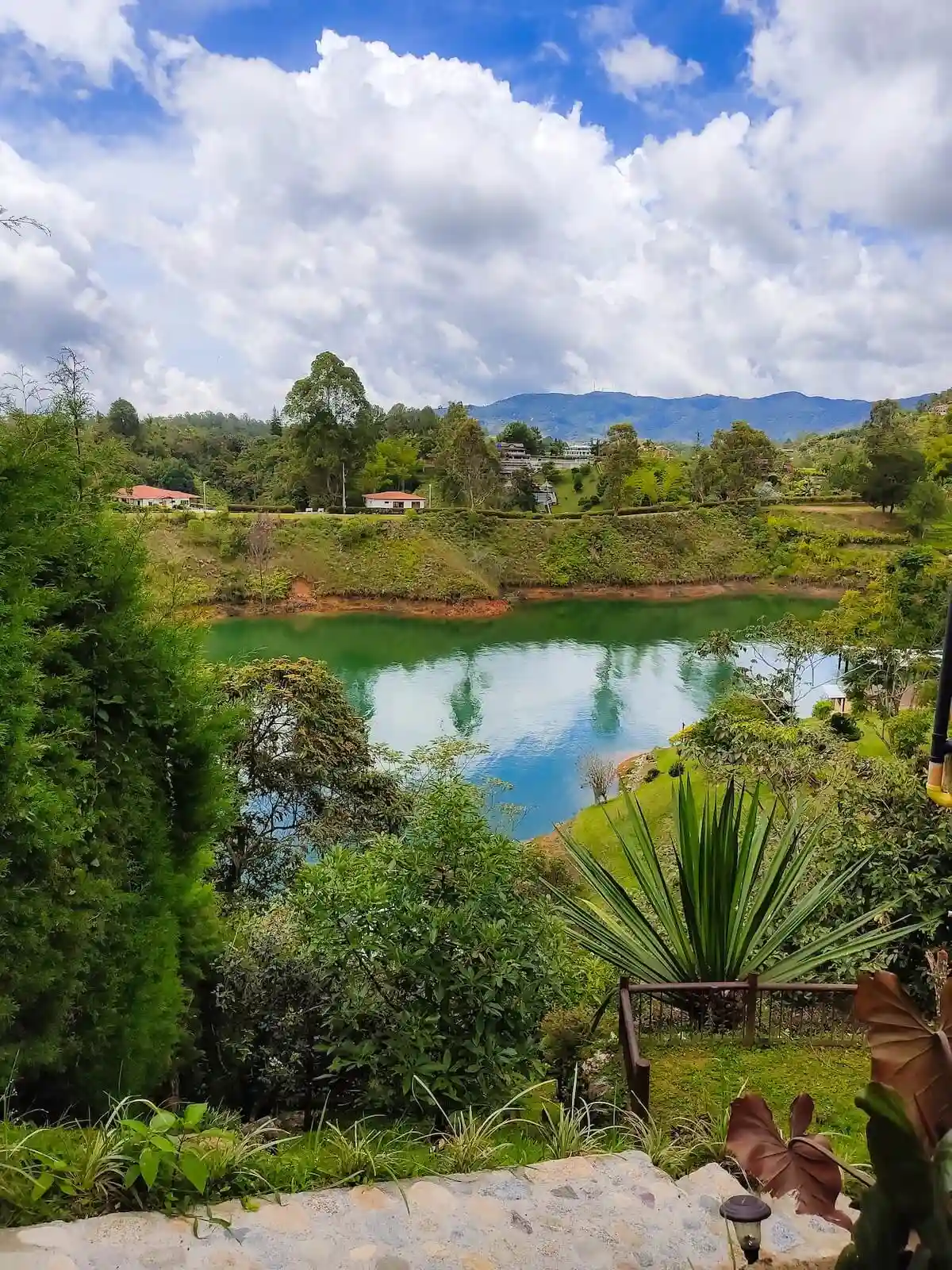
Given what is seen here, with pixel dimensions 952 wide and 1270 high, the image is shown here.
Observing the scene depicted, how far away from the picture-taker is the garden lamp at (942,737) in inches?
97.1

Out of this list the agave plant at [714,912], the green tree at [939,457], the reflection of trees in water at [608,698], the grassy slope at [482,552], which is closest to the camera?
the agave plant at [714,912]

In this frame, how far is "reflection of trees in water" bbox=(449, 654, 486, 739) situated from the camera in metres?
15.9

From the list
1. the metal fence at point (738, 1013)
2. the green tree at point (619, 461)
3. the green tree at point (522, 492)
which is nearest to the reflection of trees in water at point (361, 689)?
the metal fence at point (738, 1013)

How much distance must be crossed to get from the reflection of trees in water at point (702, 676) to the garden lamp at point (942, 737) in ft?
49.4

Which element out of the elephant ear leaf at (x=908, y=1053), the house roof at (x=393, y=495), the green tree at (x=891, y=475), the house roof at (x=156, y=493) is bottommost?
the elephant ear leaf at (x=908, y=1053)

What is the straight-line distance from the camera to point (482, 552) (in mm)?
32062

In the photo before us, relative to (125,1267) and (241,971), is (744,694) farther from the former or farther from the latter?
(125,1267)

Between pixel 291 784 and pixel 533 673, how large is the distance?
14.5 m

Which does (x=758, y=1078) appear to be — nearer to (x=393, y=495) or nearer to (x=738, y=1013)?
(x=738, y=1013)

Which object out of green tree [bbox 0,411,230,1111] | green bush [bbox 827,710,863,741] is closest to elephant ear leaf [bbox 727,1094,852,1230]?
green tree [bbox 0,411,230,1111]

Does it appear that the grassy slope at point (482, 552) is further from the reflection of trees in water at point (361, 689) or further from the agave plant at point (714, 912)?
the agave plant at point (714, 912)

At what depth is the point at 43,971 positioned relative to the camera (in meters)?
2.80

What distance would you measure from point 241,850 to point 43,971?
359 centimetres

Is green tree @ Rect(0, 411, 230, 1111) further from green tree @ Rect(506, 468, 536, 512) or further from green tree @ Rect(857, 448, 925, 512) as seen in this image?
green tree @ Rect(857, 448, 925, 512)
